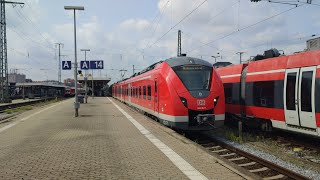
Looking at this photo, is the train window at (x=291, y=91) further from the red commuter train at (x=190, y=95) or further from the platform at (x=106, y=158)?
the platform at (x=106, y=158)

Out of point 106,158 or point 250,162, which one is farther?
point 250,162

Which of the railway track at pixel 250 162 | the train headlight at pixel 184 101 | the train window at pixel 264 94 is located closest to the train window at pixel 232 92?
the train window at pixel 264 94

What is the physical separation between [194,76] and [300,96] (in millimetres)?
4071

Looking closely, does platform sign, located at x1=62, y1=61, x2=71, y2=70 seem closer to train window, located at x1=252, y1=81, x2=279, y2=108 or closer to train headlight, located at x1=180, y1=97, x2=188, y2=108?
train headlight, located at x1=180, y1=97, x2=188, y2=108

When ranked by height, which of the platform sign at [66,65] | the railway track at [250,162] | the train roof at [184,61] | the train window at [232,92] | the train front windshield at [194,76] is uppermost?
the platform sign at [66,65]

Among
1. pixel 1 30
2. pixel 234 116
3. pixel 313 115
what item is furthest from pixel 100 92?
pixel 313 115

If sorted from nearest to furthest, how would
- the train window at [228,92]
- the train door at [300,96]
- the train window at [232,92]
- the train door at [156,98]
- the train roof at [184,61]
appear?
the train door at [300,96]
the train roof at [184,61]
the train door at [156,98]
the train window at [232,92]
the train window at [228,92]

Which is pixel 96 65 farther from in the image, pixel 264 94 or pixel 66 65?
pixel 264 94

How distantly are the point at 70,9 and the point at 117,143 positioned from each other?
49.8 ft

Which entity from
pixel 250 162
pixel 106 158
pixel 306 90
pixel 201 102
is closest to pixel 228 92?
pixel 201 102

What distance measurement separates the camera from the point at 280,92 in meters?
12.8

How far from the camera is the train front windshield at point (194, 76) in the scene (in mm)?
13719

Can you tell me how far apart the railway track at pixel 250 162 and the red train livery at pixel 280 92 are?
212 cm

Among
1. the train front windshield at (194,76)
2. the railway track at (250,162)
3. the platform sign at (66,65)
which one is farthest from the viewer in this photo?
the platform sign at (66,65)
